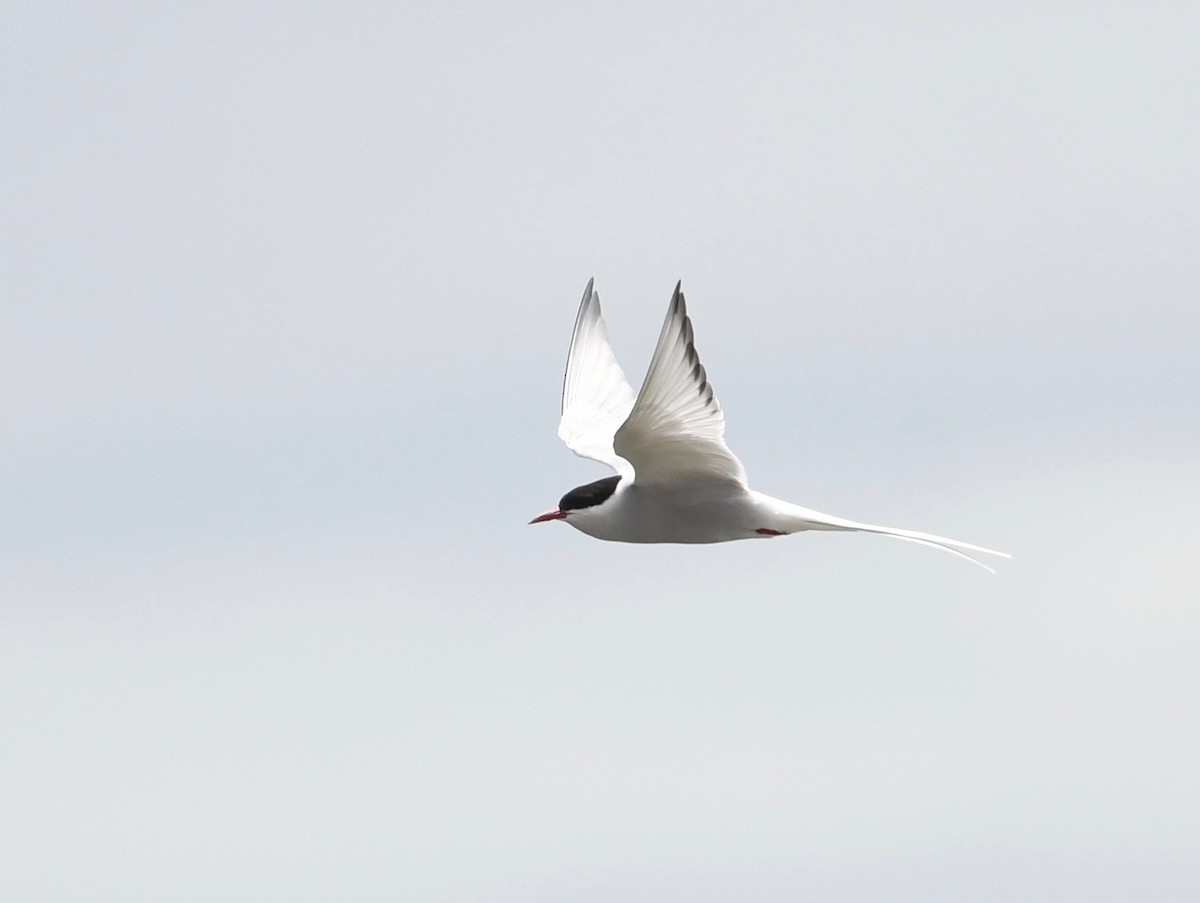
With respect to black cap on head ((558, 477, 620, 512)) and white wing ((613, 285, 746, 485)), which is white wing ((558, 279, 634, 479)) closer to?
black cap on head ((558, 477, 620, 512))

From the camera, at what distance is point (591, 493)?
16609 millimetres

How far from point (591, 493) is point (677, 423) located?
1554 mm

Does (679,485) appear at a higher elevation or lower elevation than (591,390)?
lower

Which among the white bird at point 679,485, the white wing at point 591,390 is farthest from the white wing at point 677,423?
the white wing at point 591,390

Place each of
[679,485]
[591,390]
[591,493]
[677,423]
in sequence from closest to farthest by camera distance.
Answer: [677,423] → [679,485] → [591,493] → [591,390]

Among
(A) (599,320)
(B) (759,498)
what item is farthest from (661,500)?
(A) (599,320)

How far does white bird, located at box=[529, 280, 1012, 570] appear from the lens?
1473 cm

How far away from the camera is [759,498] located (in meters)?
16.4

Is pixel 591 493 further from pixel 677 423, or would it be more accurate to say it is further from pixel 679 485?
pixel 677 423

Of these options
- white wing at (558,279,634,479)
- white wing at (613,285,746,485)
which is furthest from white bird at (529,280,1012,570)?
white wing at (558,279,634,479)

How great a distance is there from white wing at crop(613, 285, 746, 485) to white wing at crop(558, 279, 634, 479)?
284 cm

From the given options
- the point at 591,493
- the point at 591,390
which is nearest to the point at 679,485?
the point at 591,493

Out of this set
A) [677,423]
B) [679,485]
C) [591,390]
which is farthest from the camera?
[591,390]

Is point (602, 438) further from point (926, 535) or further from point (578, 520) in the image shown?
point (926, 535)
